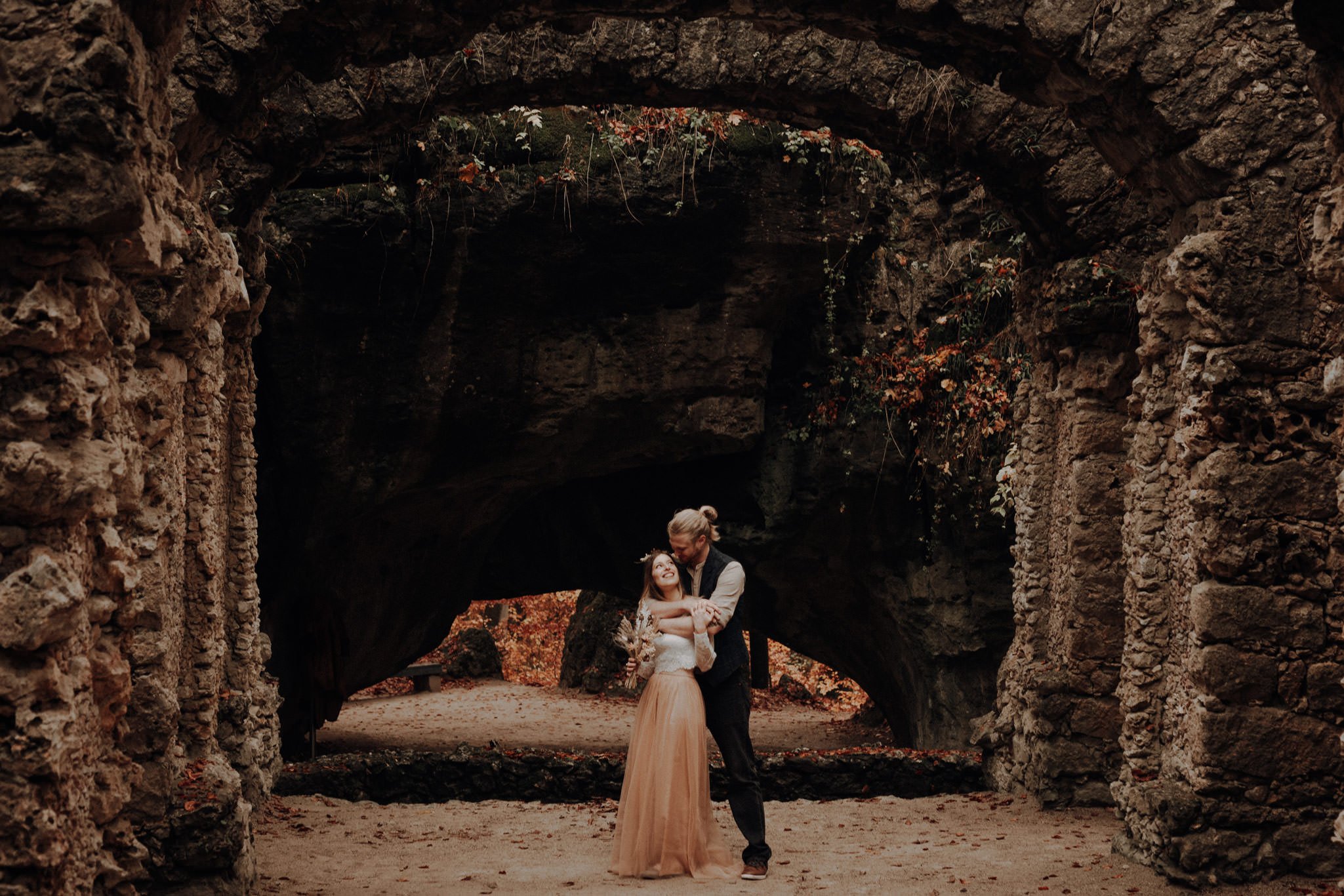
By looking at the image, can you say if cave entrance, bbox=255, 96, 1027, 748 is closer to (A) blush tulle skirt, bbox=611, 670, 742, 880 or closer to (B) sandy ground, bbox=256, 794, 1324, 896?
(B) sandy ground, bbox=256, 794, 1324, 896

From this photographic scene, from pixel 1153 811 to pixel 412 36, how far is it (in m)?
4.83

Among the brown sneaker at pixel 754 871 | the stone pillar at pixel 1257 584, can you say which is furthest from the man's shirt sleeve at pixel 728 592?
the stone pillar at pixel 1257 584

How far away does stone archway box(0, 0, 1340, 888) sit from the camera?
325 centimetres

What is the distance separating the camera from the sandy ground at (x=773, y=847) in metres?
5.48

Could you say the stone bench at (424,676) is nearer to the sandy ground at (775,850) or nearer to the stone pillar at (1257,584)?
the sandy ground at (775,850)

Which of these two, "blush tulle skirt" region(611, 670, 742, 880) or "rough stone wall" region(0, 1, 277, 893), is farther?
"blush tulle skirt" region(611, 670, 742, 880)

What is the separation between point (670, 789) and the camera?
5.51 metres

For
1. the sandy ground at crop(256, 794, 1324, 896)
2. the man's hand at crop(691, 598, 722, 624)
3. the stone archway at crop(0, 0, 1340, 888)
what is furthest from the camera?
the man's hand at crop(691, 598, 722, 624)

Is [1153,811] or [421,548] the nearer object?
[1153,811]

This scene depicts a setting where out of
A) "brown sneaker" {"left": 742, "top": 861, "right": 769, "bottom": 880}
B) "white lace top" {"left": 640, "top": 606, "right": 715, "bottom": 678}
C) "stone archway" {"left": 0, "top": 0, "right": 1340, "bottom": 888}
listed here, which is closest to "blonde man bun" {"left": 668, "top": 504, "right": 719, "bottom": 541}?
"white lace top" {"left": 640, "top": 606, "right": 715, "bottom": 678}

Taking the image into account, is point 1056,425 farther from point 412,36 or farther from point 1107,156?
point 412,36

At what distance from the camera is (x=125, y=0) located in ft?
10.8

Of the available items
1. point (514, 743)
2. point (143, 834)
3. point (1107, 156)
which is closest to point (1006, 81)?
point (1107, 156)

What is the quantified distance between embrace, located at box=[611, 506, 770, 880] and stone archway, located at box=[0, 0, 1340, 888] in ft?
5.99
